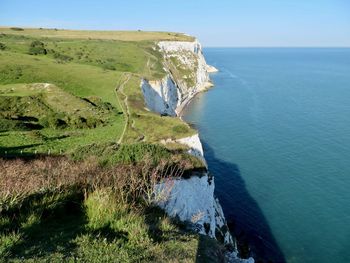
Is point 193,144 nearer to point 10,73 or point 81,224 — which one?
point 81,224

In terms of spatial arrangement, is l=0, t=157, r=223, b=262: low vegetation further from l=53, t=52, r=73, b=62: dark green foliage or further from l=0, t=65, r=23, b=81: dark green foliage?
l=53, t=52, r=73, b=62: dark green foliage

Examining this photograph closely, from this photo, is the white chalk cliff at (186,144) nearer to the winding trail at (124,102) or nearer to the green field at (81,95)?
the winding trail at (124,102)

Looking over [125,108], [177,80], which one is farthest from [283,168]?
[177,80]

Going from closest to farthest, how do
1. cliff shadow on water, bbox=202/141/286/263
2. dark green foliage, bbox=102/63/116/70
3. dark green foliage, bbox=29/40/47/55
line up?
cliff shadow on water, bbox=202/141/286/263 < dark green foliage, bbox=29/40/47/55 < dark green foliage, bbox=102/63/116/70

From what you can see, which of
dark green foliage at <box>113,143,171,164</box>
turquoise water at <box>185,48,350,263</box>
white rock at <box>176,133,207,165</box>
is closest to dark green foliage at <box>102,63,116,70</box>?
turquoise water at <box>185,48,350,263</box>

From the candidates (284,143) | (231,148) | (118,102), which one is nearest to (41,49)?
(118,102)

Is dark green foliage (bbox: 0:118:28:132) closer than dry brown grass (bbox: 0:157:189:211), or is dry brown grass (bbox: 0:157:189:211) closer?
dry brown grass (bbox: 0:157:189:211)

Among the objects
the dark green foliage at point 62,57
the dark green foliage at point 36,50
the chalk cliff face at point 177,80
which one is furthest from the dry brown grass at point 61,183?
the dark green foliage at point 36,50
